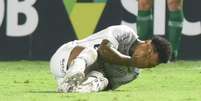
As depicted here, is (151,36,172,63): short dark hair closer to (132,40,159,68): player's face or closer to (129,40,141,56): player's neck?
(132,40,159,68): player's face

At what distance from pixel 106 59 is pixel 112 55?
15 centimetres

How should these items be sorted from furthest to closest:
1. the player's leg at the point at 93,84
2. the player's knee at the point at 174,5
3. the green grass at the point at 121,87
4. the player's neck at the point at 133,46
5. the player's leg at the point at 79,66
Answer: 1. the player's knee at the point at 174,5
2. the player's neck at the point at 133,46
3. the player's leg at the point at 93,84
4. the player's leg at the point at 79,66
5. the green grass at the point at 121,87

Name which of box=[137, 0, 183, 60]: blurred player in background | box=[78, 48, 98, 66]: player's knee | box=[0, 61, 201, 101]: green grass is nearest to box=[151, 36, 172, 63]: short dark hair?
box=[0, 61, 201, 101]: green grass

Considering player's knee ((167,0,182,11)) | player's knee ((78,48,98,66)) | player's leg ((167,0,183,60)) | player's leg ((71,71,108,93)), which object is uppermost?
player's knee ((78,48,98,66))

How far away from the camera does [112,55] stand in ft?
25.0

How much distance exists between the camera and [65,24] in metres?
14.1

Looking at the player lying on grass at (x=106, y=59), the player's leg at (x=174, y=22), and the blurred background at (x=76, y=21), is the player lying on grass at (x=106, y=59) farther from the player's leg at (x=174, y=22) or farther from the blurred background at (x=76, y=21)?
the player's leg at (x=174, y=22)

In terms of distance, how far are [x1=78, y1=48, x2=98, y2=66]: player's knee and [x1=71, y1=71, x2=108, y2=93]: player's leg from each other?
0.15 metres

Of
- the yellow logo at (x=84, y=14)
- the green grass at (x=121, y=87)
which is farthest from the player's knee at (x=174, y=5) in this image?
the yellow logo at (x=84, y=14)

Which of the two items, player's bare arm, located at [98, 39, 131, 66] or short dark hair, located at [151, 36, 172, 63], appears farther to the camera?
player's bare arm, located at [98, 39, 131, 66]

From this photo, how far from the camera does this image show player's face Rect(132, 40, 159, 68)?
7.46 meters

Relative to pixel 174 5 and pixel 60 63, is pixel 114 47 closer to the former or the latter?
pixel 60 63

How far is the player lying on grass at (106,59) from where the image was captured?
7480 millimetres

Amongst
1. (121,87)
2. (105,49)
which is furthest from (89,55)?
(121,87)
